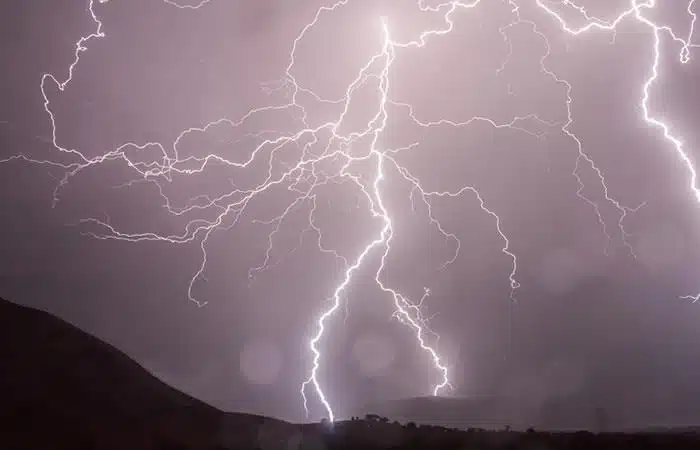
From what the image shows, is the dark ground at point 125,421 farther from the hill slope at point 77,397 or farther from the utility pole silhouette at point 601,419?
the utility pole silhouette at point 601,419

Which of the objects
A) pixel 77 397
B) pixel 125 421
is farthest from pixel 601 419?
pixel 77 397

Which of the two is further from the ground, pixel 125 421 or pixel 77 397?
pixel 77 397

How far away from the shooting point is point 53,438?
8.95m

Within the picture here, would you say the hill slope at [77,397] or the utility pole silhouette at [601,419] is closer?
the hill slope at [77,397]

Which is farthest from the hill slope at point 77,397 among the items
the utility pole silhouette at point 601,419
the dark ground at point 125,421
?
the utility pole silhouette at point 601,419

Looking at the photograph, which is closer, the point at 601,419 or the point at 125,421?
the point at 125,421

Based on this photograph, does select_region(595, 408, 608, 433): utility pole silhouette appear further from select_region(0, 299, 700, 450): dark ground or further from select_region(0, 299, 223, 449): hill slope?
select_region(0, 299, 223, 449): hill slope

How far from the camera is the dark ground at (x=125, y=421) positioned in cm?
921

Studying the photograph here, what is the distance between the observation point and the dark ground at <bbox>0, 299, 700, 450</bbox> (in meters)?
9.21

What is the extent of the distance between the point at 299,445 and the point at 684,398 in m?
18.9

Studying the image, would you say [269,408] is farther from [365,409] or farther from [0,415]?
[0,415]

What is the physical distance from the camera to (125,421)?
10.4m

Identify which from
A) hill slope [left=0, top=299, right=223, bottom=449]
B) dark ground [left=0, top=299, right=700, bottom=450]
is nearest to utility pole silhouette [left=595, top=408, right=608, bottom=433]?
dark ground [left=0, top=299, right=700, bottom=450]

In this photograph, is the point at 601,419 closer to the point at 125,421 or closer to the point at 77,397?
the point at 125,421
